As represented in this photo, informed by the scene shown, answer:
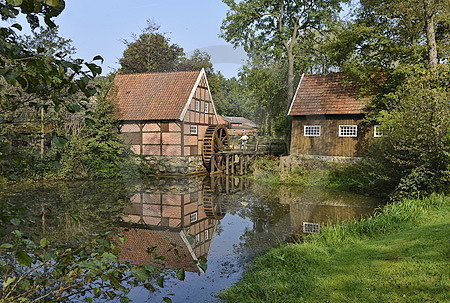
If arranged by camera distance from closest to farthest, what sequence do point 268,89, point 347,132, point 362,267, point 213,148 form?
1. point 362,267
2. point 347,132
3. point 213,148
4. point 268,89

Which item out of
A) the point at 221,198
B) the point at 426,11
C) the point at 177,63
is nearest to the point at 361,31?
the point at 426,11

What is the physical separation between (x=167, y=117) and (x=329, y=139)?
9.80 meters

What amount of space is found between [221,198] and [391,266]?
395 inches

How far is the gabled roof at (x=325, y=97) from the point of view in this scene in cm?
1978

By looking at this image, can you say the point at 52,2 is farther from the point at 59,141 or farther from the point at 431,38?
the point at 431,38

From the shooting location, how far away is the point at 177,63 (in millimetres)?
42000

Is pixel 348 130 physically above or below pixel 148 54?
below

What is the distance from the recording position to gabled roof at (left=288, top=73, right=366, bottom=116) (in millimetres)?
19781

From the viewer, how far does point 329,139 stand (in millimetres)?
20156

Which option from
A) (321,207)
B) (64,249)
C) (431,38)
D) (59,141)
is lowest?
(321,207)

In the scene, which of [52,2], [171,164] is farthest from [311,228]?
[171,164]

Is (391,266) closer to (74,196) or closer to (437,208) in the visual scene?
(437,208)

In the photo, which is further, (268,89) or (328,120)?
(268,89)

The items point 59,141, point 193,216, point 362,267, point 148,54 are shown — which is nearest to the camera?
point 59,141
